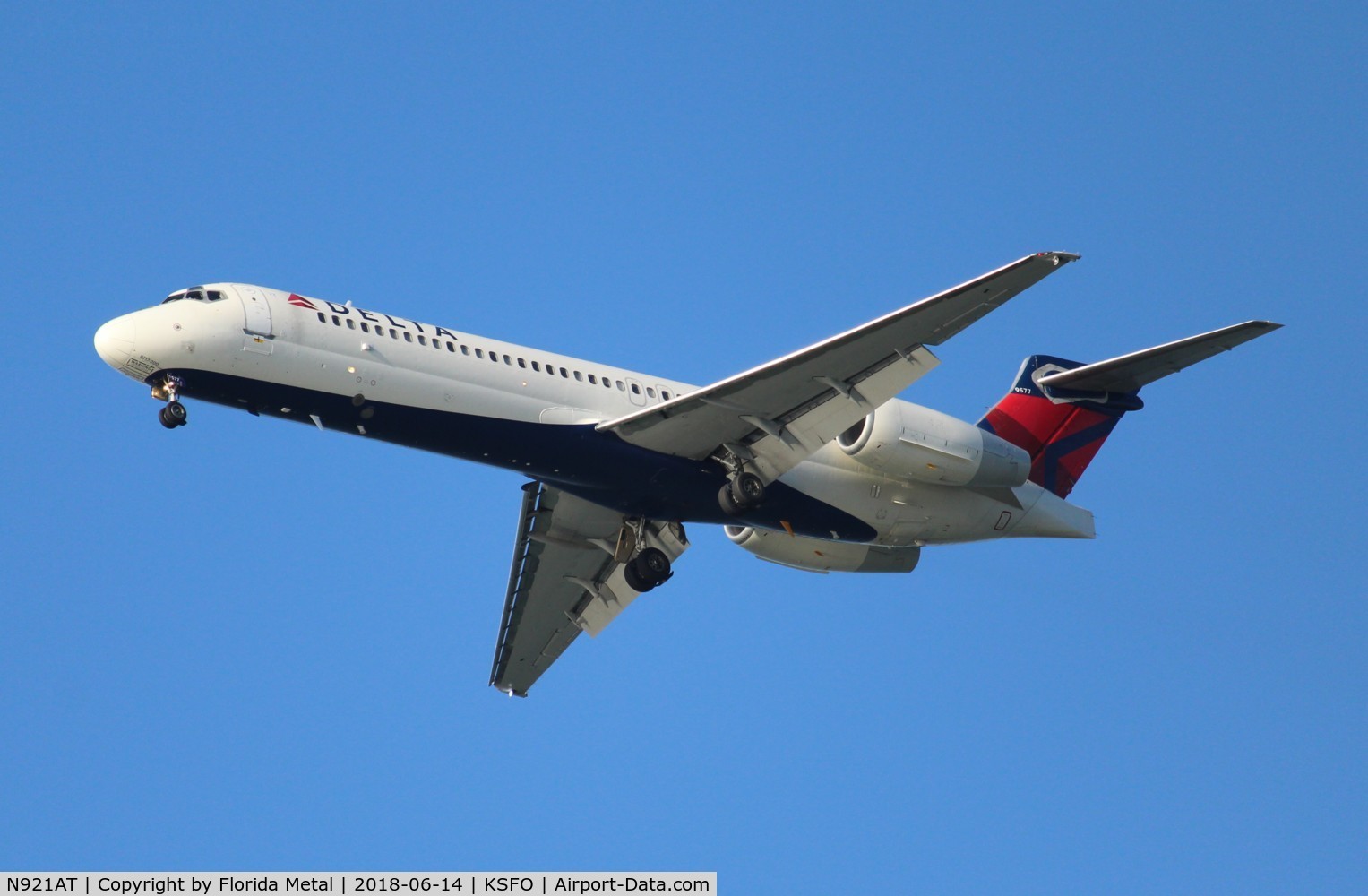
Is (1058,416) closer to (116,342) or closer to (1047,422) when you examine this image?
(1047,422)

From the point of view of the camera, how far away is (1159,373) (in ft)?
91.6

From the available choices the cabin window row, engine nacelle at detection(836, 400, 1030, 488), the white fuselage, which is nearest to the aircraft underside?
the white fuselage

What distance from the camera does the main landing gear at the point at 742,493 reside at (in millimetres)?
26719

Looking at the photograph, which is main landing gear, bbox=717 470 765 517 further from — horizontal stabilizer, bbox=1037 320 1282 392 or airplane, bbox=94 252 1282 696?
horizontal stabilizer, bbox=1037 320 1282 392

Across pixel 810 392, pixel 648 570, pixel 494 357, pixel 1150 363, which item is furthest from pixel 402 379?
pixel 1150 363

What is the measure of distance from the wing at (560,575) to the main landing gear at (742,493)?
2.67 meters

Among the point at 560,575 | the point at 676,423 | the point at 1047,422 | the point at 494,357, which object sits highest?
the point at 1047,422

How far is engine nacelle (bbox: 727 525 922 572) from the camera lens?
2989 centimetres

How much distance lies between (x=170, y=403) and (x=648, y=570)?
8.95 metres

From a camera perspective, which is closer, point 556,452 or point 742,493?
point 556,452

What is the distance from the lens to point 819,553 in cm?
3012

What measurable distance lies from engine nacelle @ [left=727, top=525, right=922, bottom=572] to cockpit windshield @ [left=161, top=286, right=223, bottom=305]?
10015 mm

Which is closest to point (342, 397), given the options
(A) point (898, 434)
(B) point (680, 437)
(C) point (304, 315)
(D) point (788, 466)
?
(C) point (304, 315)

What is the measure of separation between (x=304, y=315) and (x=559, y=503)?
22.4 feet
